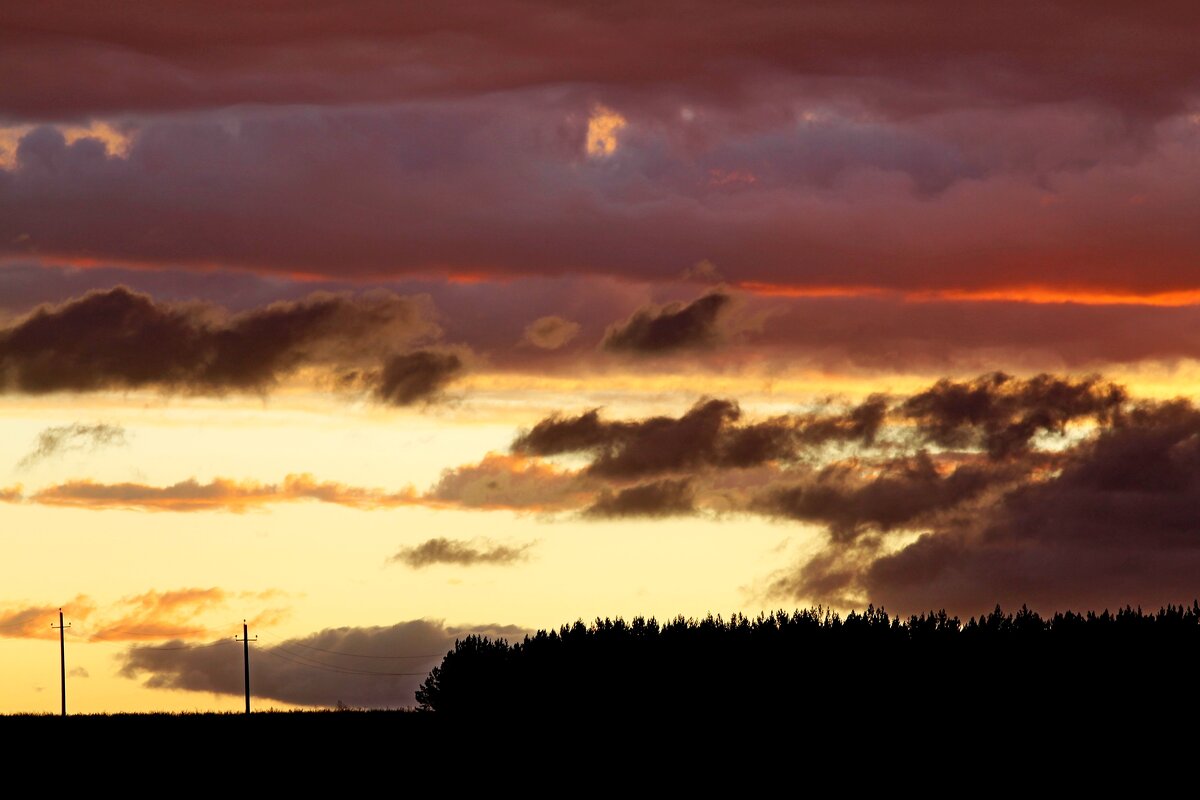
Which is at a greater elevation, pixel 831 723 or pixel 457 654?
pixel 457 654

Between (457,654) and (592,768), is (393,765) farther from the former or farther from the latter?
(457,654)

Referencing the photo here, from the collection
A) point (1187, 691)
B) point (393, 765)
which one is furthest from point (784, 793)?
point (1187, 691)

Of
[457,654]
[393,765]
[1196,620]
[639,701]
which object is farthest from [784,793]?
[457,654]

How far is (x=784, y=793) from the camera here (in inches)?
3551

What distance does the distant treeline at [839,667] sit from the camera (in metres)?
115

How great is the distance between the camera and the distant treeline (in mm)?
114562

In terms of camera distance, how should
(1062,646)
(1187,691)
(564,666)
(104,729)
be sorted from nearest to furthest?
(1187,691) → (1062,646) → (104,729) → (564,666)

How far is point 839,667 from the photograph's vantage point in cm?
13262

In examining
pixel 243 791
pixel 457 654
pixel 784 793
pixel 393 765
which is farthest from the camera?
pixel 457 654

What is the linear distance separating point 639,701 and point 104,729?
4248cm

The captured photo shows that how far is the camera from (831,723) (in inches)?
4833

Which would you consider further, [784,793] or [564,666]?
[564,666]

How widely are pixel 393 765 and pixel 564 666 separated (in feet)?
225

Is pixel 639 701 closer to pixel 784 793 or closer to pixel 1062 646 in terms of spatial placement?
pixel 1062 646
